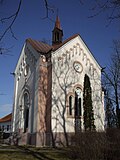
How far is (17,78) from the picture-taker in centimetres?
2614

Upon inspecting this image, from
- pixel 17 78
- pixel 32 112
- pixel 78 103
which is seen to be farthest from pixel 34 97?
pixel 17 78

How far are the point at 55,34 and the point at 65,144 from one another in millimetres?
15023

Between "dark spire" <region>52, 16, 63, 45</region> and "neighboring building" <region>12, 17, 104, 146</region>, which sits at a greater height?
"dark spire" <region>52, 16, 63, 45</region>

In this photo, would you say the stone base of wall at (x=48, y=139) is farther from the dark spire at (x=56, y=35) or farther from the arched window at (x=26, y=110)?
the dark spire at (x=56, y=35)

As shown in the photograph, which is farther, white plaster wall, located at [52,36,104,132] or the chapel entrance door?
the chapel entrance door

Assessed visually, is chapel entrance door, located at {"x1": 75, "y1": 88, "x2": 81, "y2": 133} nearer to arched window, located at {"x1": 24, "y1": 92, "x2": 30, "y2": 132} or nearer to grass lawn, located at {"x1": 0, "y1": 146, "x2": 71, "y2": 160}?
arched window, located at {"x1": 24, "y1": 92, "x2": 30, "y2": 132}

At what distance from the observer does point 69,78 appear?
2117 cm

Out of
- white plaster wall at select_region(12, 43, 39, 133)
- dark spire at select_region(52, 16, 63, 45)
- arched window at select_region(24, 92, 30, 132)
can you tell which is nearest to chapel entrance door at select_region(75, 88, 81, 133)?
white plaster wall at select_region(12, 43, 39, 133)

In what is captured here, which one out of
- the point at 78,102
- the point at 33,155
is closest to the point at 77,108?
the point at 78,102

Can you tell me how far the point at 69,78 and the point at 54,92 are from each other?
8.46 ft

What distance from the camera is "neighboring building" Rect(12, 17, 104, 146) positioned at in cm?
1903

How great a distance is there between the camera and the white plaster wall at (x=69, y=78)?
19406 millimetres

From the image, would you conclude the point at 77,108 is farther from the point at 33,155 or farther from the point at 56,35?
the point at 56,35

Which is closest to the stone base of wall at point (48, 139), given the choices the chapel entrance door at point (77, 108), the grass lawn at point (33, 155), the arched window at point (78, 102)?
the chapel entrance door at point (77, 108)
